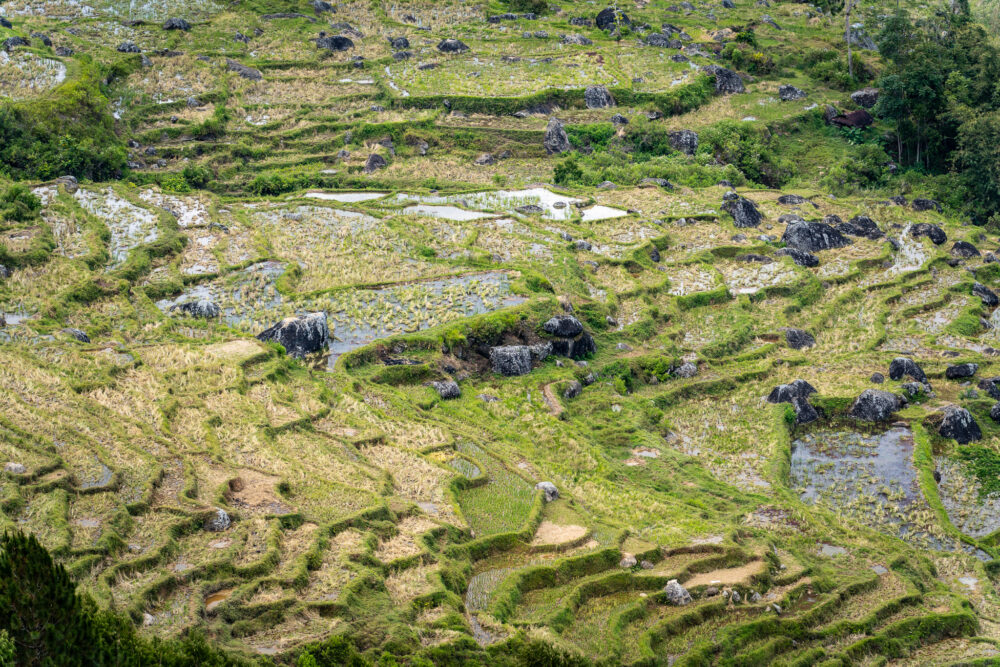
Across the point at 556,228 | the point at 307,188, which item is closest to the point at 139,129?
the point at 307,188

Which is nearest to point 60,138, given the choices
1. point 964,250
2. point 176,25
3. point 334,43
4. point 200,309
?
point 200,309

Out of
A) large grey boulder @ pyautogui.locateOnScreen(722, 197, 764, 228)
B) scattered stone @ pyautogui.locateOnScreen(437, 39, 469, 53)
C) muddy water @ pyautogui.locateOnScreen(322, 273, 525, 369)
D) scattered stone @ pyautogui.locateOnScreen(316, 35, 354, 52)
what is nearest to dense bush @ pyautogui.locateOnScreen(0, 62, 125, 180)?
muddy water @ pyautogui.locateOnScreen(322, 273, 525, 369)

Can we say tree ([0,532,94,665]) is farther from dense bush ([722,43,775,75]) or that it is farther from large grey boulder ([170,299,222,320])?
dense bush ([722,43,775,75])

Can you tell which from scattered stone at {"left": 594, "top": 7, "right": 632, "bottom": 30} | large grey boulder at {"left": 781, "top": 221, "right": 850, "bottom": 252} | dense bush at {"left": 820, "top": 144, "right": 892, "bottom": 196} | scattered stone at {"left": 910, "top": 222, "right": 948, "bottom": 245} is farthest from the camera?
scattered stone at {"left": 594, "top": 7, "right": 632, "bottom": 30}

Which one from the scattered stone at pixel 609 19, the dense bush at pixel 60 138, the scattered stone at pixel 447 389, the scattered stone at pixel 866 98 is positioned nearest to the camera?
the scattered stone at pixel 447 389

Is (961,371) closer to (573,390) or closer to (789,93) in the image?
(573,390)

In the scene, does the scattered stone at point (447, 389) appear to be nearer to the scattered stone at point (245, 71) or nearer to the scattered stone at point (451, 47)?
the scattered stone at point (245, 71)

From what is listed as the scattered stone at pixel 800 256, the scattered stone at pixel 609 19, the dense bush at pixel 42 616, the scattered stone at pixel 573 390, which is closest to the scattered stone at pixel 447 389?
the scattered stone at pixel 573 390
